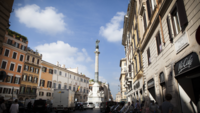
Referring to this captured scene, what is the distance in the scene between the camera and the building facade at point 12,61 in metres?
32.2

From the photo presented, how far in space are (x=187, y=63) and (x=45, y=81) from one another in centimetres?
4357

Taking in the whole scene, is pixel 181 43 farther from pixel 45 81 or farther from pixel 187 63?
pixel 45 81

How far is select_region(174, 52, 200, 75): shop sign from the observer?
5907 millimetres

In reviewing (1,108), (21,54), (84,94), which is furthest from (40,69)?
(1,108)

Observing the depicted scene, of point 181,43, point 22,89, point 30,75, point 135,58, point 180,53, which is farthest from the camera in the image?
point 30,75

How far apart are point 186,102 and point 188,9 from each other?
14.5ft

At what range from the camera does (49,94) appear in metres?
45.2

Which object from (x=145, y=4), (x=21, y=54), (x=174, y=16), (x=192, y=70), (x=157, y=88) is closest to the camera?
(x=192, y=70)

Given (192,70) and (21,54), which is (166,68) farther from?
(21,54)

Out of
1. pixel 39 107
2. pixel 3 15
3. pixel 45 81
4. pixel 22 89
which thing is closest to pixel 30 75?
pixel 22 89

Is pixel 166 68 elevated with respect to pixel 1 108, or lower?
elevated

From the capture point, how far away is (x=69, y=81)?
5606 centimetres

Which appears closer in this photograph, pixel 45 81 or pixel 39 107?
pixel 39 107

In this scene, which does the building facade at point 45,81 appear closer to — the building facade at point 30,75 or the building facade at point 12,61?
the building facade at point 30,75
